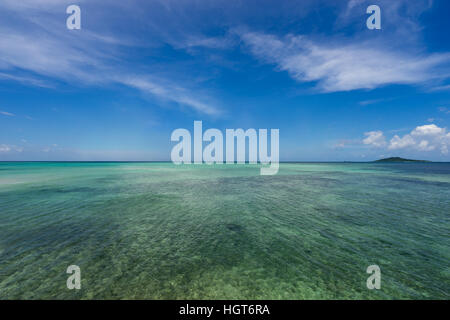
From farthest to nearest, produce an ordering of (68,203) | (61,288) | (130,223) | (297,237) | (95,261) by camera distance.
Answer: (68,203) < (130,223) < (297,237) < (95,261) < (61,288)

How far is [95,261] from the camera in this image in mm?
5848

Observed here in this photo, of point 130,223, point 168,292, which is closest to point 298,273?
point 168,292

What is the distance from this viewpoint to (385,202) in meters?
14.1

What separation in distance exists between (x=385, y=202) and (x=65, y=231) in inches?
782

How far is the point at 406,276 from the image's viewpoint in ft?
16.6
